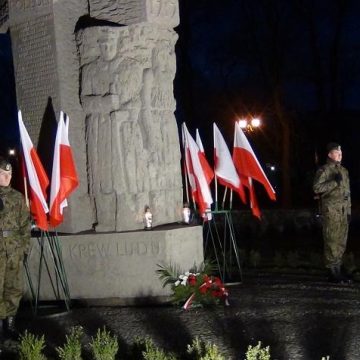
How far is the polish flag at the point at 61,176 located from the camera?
283 inches

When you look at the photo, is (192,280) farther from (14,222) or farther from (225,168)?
(14,222)

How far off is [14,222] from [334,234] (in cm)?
412

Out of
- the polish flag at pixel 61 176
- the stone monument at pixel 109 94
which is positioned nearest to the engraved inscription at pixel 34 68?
the stone monument at pixel 109 94

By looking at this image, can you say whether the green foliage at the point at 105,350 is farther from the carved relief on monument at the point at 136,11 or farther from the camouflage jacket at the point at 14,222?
the carved relief on monument at the point at 136,11

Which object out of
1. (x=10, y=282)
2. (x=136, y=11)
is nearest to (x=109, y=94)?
(x=136, y=11)

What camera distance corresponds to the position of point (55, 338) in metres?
6.25

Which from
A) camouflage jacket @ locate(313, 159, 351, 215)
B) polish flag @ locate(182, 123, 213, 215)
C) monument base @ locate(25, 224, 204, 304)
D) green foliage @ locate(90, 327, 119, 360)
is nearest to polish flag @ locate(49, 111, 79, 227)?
monument base @ locate(25, 224, 204, 304)

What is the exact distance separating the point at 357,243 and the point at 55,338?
9.44m

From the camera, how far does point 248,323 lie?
6434 millimetres

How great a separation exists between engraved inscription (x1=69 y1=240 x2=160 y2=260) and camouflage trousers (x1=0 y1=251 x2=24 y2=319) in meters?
1.13

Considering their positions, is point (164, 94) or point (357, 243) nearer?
point (164, 94)

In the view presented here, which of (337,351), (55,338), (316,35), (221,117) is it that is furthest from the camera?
(221,117)

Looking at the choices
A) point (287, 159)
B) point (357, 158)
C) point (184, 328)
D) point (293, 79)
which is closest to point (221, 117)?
point (293, 79)

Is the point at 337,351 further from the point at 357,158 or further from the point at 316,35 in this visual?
the point at 357,158
